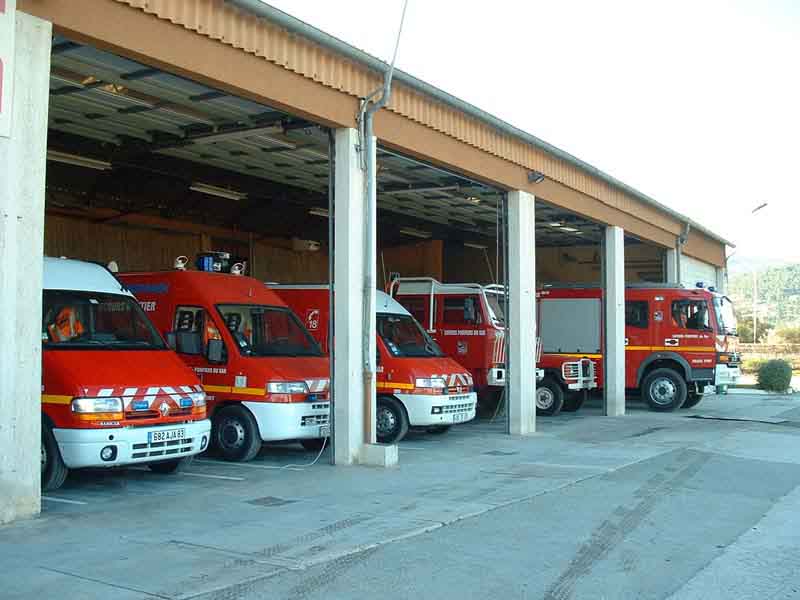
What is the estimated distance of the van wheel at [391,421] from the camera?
1435 cm

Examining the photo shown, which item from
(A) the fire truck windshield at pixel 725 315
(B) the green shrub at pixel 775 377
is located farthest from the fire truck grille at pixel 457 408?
(B) the green shrub at pixel 775 377

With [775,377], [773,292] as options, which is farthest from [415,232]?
[773,292]

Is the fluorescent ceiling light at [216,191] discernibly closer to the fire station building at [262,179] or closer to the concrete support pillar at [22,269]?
the fire station building at [262,179]

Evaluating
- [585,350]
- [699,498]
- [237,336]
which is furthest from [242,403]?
[585,350]

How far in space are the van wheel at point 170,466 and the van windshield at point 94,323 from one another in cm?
133

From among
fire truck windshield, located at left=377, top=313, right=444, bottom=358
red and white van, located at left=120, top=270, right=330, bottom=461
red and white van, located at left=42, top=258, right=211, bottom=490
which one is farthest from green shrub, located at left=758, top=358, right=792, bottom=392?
red and white van, located at left=42, top=258, right=211, bottom=490

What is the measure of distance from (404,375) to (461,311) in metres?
4.39

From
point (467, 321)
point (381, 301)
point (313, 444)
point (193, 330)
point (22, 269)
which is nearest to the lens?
point (22, 269)

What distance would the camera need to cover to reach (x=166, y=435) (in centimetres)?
977

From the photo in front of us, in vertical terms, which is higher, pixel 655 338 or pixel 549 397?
pixel 655 338

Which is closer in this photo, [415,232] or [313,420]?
[313,420]

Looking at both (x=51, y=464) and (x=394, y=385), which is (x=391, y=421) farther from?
(x=51, y=464)

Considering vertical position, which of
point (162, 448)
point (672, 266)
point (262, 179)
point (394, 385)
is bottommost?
point (162, 448)

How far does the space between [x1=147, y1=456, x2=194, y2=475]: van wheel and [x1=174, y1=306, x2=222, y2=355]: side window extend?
1.74m
